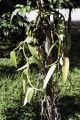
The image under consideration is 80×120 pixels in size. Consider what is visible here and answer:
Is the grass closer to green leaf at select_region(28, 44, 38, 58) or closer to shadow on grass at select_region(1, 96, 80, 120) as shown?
shadow on grass at select_region(1, 96, 80, 120)

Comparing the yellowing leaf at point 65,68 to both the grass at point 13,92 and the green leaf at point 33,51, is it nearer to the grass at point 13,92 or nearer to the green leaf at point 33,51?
the green leaf at point 33,51

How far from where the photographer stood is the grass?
5527 millimetres

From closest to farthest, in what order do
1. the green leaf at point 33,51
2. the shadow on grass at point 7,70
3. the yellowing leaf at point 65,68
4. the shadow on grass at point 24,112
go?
the yellowing leaf at point 65,68
the green leaf at point 33,51
the shadow on grass at point 24,112
the shadow on grass at point 7,70

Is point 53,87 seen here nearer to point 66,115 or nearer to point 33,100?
point 66,115

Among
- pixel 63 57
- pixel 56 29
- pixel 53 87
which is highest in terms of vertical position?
pixel 56 29

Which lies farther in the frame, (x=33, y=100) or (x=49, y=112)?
(x=33, y=100)

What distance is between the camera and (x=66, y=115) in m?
5.52

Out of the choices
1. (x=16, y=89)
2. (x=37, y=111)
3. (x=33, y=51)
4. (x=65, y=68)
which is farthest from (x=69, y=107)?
(x=65, y=68)

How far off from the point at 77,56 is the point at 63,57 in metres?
7.18

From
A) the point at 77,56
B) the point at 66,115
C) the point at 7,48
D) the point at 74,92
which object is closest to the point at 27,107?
the point at 66,115

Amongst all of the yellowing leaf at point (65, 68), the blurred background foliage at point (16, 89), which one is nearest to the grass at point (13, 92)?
the blurred background foliage at point (16, 89)

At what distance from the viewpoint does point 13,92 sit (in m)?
6.77

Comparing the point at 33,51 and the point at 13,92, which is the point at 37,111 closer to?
the point at 13,92

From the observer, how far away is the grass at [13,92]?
553 cm
